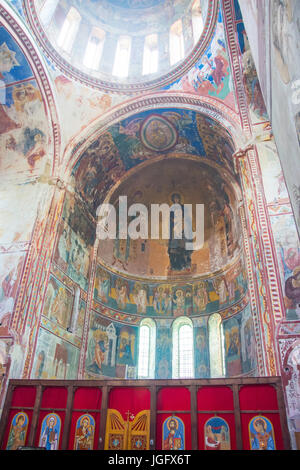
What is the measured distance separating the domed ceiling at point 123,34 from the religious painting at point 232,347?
416 inches

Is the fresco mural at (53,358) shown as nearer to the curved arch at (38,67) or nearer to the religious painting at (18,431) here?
the religious painting at (18,431)

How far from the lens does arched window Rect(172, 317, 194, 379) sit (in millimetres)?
15750

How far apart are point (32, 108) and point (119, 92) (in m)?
3.73

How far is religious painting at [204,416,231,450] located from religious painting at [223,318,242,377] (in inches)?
225

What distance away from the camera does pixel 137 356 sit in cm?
1614

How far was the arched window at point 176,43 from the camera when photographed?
15.8m

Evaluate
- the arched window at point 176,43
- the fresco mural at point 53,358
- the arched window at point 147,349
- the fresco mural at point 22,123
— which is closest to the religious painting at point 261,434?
the fresco mural at point 53,358

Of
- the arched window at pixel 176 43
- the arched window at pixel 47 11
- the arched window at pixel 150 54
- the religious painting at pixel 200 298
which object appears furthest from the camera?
the religious painting at pixel 200 298

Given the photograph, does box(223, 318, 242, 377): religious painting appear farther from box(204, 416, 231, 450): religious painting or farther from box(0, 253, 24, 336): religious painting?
box(0, 253, 24, 336): religious painting

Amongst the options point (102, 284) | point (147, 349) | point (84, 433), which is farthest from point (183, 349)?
point (84, 433)

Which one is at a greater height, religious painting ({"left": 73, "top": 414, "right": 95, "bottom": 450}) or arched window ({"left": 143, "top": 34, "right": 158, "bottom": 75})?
arched window ({"left": 143, "top": 34, "right": 158, "bottom": 75})

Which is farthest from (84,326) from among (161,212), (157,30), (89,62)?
(157,30)

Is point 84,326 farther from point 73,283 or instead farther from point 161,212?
point 161,212

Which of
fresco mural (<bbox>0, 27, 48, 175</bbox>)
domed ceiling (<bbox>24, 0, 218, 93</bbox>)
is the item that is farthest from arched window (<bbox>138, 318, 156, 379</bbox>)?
domed ceiling (<bbox>24, 0, 218, 93</bbox>)
